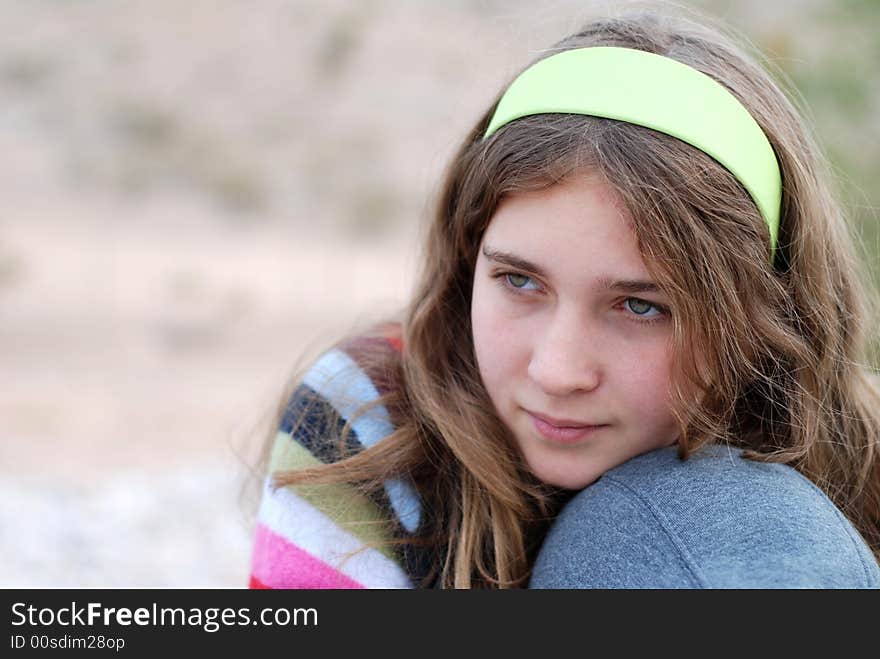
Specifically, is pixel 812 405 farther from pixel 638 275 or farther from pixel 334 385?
pixel 334 385

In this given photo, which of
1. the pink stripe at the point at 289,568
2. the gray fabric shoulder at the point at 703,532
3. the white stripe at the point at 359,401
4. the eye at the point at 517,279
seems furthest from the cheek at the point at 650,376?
the pink stripe at the point at 289,568

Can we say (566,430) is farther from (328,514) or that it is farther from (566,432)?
(328,514)

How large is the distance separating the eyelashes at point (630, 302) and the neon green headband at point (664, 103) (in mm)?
259

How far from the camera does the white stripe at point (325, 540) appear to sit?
1859mm

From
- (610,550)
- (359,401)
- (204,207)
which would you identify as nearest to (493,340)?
(359,401)

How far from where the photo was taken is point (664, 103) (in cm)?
174

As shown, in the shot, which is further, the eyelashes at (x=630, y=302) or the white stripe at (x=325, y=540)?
the white stripe at (x=325, y=540)

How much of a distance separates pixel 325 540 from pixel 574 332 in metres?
0.60

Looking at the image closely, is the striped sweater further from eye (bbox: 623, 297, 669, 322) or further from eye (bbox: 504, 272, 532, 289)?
eye (bbox: 623, 297, 669, 322)

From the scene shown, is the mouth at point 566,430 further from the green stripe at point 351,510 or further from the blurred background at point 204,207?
the blurred background at point 204,207

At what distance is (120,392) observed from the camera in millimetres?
7023

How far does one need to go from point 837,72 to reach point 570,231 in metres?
3.43

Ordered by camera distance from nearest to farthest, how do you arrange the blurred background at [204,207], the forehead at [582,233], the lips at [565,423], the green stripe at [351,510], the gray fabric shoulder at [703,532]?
the gray fabric shoulder at [703,532] < the forehead at [582,233] < the lips at [565,423] < the green stripe at [351,510] < the blurred background at [204,207]
